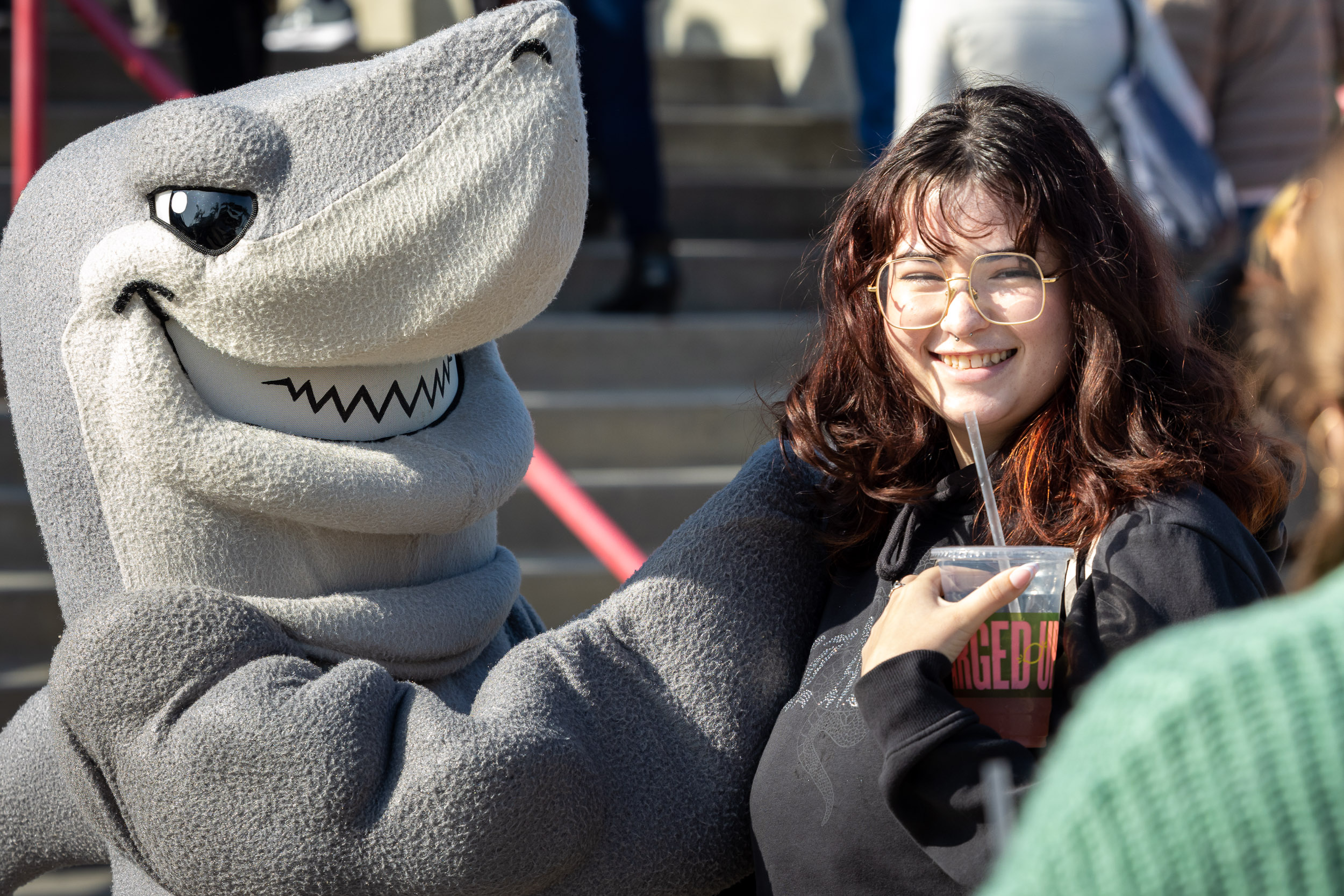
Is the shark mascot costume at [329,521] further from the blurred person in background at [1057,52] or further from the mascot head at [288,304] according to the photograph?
the blurred person in background at [1057,52]

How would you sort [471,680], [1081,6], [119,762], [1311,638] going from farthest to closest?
1. [1081,6]
2. [471,680]
3. [119,762]
4. [1311,638]

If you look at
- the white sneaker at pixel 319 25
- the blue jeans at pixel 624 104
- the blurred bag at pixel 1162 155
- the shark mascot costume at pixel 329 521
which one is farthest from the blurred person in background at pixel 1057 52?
the white sneaker at pixel 319 25

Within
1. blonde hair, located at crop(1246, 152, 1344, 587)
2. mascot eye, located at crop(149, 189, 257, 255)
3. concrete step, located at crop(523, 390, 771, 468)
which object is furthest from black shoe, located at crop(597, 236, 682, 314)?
blonde hair, located at crop(1246, 152, 1344, 587)

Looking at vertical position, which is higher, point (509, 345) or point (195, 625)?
point (195, 625)

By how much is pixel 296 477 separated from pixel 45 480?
311 millimetres

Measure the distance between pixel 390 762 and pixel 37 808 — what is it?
550 millimetres

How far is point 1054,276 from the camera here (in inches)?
57.3

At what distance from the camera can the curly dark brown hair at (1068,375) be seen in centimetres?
141

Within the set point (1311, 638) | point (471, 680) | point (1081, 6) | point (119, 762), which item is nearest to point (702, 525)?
point (471, 680)

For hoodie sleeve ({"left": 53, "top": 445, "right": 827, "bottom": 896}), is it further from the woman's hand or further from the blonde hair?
the blonde hair

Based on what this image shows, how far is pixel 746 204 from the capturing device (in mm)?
4891

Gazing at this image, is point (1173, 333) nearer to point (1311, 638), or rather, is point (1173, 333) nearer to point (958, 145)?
point (958, 145)

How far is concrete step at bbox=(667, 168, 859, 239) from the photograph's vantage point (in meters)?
4.81

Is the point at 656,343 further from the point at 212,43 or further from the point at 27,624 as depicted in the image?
the point at 27,624
